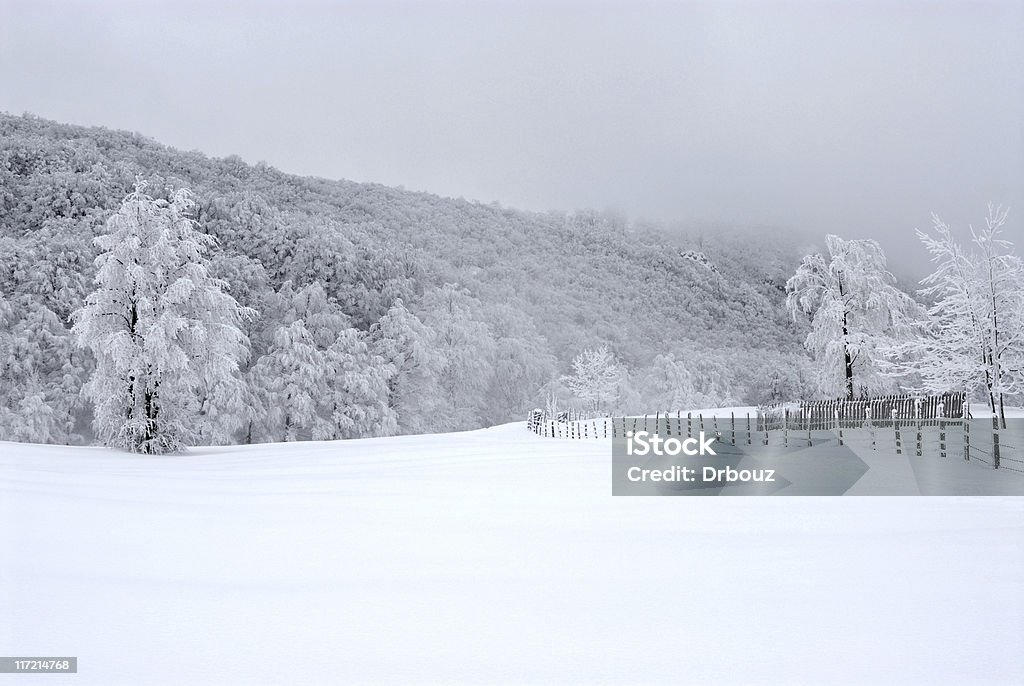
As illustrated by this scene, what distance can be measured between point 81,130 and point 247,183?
15.7 m

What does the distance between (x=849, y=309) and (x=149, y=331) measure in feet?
90.5

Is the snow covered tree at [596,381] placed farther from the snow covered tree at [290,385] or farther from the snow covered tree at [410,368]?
the snow covered tree at [290,385]

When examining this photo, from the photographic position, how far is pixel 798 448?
1964cm

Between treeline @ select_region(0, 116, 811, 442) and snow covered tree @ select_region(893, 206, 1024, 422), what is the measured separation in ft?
74.7

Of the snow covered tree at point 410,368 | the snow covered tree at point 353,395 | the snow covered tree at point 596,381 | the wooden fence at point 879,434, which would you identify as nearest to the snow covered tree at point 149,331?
the wooden fence at point 879,434

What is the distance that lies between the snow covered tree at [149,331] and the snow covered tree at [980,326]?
840 inches

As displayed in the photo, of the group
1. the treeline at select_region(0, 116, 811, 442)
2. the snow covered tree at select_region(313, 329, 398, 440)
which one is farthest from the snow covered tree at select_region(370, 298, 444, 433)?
the snow covered tree at select_region(313, 329, 398, 440)

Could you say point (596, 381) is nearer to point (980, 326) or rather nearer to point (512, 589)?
point (980, 326)

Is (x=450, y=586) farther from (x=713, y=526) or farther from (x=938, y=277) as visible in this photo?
(x=938, y=277)

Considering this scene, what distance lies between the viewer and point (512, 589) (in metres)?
5.73

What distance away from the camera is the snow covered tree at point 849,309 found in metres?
33.6

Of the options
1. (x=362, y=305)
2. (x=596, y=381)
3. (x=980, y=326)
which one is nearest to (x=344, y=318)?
(x=362, y=305)

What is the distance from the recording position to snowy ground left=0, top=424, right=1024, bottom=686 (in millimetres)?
4285

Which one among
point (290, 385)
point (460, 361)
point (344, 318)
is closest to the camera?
point (290, 385)
